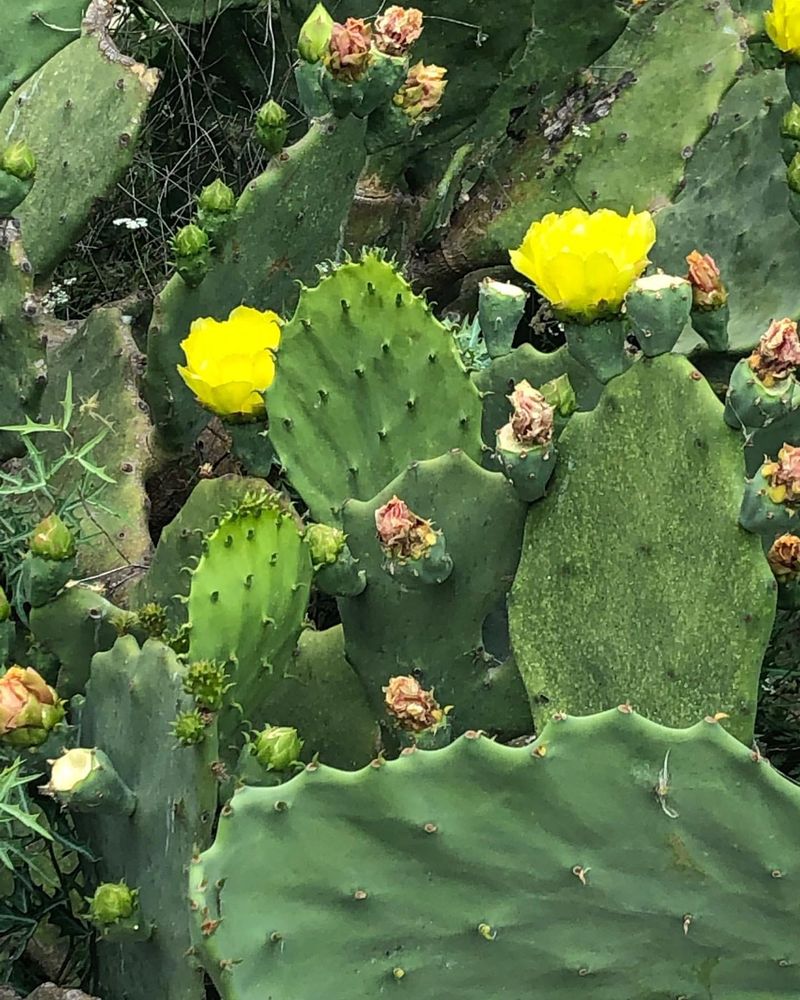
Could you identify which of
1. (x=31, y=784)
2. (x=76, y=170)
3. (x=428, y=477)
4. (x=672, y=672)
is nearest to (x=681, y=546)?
(x=672, y=672)

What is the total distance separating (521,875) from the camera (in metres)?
0.80

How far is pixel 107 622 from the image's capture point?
1.21 m

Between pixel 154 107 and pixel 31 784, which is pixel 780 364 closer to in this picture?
pixel 31 784

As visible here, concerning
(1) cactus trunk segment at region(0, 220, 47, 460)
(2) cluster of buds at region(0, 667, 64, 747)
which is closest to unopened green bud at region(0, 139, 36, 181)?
(1) cactus trunk segment at region(0, 220, 47, 460)

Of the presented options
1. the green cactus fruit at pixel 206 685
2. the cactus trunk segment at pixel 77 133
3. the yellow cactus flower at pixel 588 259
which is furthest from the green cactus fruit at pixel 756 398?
the cactus trunk segment at pixel 77 133

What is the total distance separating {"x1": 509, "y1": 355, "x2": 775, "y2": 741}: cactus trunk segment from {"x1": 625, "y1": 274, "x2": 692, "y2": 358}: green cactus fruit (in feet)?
0.06

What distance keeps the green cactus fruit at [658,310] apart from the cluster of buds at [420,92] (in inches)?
24.4

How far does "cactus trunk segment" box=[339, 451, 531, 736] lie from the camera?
1.07 m

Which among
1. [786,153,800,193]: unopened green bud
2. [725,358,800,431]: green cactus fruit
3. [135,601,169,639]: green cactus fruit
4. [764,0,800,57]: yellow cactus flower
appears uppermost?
[764,0,800,57]: yellow cactus flower

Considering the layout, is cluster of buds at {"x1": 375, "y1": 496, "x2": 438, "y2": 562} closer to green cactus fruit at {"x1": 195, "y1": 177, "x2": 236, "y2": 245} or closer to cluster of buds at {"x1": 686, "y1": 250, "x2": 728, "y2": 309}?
cluster of buds at {"x1": 686, "y1": 250, "x2": 728, "y2": 309}

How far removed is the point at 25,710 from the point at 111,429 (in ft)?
1.73

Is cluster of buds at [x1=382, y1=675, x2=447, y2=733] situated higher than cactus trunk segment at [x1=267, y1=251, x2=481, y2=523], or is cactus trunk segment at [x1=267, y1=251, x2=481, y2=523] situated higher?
cactus trunk segment at [x1=267, y1=251, x2=481, y2=523]

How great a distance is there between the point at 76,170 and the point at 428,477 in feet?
2.77

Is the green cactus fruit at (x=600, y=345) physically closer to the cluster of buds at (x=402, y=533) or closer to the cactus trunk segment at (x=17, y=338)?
the cluster of buds at (x=402, y=533)
